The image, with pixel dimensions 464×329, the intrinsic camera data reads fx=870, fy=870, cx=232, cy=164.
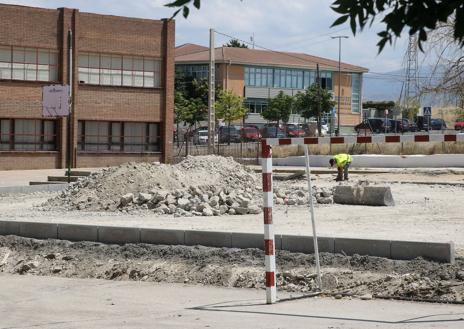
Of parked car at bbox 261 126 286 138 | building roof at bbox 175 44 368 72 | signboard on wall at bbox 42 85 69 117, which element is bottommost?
parked car at bbox 261 126 286 138

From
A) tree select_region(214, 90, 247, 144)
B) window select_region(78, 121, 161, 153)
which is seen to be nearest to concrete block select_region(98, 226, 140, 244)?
window select_region(78, 121, 161, 153)

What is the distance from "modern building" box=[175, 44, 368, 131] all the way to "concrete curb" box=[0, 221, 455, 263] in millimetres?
81150

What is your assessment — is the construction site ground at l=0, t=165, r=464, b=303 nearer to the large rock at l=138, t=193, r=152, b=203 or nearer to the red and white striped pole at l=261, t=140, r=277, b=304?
the large rock at l=138, t=193, r=152, b=203

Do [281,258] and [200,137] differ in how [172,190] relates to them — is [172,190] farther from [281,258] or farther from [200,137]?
[200,137]

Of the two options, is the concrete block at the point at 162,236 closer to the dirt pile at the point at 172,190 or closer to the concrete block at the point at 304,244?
the concrete block at the point at 304,244

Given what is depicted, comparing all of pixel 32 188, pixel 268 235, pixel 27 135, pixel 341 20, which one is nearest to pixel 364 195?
pixel 268 235

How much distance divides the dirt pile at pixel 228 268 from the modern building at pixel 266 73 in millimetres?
81998

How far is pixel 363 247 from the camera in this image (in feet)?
37.9

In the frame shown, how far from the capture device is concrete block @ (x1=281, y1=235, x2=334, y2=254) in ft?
38.8

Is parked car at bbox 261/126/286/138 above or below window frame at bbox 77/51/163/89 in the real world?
below

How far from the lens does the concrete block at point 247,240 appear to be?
12.4 meters

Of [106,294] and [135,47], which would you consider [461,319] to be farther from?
[135,47]

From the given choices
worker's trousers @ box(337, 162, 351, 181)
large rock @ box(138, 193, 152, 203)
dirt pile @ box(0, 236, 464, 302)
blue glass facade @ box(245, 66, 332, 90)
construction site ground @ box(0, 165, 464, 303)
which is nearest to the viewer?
dirt pile @ box(0, 236, 464, 302)

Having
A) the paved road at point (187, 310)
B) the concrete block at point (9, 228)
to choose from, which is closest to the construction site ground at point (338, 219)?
the concrete block at point (9, 228)
